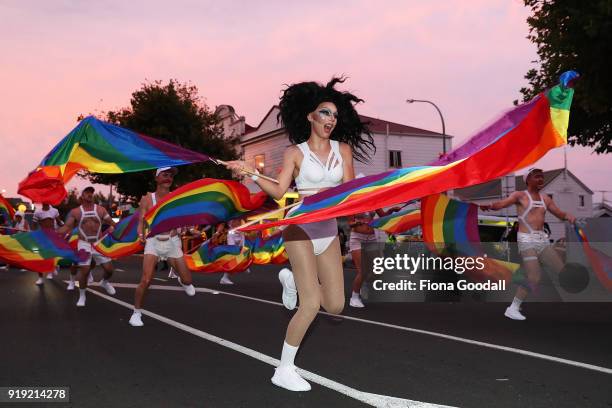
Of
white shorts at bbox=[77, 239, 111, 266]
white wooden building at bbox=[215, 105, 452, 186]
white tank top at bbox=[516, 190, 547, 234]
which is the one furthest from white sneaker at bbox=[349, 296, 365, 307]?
white wooden building at bbox=[215, 105, 452, 186]

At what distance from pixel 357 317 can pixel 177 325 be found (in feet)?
8.42

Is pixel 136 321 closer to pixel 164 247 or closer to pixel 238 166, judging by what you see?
pixel 164 247

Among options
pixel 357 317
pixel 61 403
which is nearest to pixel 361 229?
pixel 357 317

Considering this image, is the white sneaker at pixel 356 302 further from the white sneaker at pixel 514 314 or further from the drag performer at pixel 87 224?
the drag performer at pixel 87 224

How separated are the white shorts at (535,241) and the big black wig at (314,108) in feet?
13.8

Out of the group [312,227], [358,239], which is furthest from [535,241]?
[312,227]

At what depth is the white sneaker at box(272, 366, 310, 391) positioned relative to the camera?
4.90 metres

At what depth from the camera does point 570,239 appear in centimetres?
1048

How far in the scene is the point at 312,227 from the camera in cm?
500

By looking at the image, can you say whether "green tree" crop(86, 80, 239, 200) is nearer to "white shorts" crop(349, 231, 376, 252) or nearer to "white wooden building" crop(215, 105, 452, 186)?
"white wooden building" crop(215, 105, 452, 186)

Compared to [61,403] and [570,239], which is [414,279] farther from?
[61,403]

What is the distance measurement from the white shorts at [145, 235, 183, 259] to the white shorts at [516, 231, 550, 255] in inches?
194

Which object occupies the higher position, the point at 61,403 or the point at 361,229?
the point at 361,229

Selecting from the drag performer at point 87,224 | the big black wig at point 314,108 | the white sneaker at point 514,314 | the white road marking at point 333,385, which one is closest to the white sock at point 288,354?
the white road marking at point 333,385
